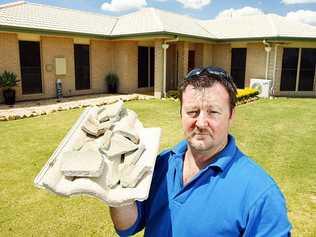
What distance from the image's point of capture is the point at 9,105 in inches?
563

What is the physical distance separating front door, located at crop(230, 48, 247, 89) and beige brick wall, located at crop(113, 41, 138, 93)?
264 inches

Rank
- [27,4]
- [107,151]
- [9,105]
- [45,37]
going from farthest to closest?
[27,4] < [45,37] < [9,105] < [107,151]

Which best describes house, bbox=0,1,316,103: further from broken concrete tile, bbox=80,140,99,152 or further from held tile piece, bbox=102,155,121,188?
held tile piece, bbox=102,155,121,188

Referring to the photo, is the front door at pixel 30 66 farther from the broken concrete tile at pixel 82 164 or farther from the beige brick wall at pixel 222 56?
the broken concrete tile at pixel 82 164

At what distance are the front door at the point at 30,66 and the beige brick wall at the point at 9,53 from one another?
0.89 feet

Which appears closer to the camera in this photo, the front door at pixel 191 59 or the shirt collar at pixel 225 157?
the shirt collar at pixel 225 157

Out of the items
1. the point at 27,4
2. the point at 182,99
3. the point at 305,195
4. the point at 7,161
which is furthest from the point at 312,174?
the point at 27,4

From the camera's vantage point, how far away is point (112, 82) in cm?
1955

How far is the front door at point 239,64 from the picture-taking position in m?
20.6

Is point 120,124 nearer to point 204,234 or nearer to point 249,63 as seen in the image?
point 204,234

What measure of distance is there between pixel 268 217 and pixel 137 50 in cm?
1887

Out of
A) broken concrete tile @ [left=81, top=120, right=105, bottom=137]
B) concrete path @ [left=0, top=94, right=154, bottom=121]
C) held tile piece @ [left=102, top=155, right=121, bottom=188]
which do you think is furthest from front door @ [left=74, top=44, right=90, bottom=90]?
held tile piece @ [left=102, top=155, right=121, bottom=188]

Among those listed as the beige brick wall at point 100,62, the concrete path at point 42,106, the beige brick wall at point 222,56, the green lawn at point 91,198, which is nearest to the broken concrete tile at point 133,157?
the green lawn at point 91,198

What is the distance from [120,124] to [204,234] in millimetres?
807
